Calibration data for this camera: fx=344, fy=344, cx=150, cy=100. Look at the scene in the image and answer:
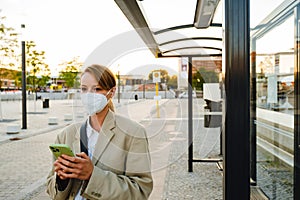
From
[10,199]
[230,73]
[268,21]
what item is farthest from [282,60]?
[10,199]

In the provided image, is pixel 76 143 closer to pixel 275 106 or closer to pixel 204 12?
pixel 275 106

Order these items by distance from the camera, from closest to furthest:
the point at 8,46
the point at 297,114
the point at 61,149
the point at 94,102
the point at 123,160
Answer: the point at 61,149, the point at 123,160, the point at 94,102, the point at 297,114, the point at 8,46

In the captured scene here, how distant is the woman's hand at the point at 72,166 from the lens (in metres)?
1.60

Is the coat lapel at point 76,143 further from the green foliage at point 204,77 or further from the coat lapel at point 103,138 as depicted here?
the green foliage at point 204,77

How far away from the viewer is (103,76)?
1.99 m

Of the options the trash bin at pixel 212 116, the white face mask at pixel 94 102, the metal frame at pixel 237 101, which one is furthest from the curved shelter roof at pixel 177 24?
the metal frame at pixel 237 101

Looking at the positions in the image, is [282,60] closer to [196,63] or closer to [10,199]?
[196,63]

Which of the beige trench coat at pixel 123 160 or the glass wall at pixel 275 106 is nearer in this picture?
the beige trench coat at pixel 123 160

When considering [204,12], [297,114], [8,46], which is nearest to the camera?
[297,114]

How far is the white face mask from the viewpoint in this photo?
1953 mm

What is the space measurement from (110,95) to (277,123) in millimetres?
2517

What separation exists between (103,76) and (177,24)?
3.31 metres

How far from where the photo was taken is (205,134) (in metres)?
12.0

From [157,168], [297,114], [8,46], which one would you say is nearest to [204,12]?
[297,114]
